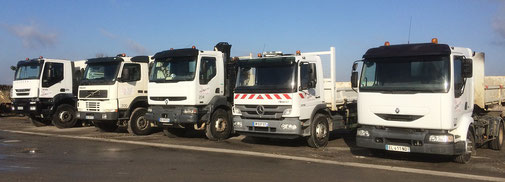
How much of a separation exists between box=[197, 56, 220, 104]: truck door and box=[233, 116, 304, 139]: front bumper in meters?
1.67

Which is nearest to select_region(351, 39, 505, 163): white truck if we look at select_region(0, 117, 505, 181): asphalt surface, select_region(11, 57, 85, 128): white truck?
select_region(0, 117, 505, 181): asphalt surface

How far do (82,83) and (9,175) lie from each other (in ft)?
27.3

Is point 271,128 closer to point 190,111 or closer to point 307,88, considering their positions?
point 307,88

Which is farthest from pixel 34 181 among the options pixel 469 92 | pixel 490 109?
pixel 490 109

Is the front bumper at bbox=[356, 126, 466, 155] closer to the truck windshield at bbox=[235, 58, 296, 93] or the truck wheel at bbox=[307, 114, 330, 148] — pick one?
the truck wheel at bbox=[307, 114, 330, 148]

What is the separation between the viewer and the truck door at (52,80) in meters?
17.9

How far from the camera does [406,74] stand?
A: 9.23 meters

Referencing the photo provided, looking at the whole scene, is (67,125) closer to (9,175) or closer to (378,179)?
(9,175)

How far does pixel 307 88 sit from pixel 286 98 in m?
0.68

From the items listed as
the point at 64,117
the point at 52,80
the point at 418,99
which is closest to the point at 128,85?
the point at 52,80

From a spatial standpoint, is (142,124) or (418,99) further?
(142,124)

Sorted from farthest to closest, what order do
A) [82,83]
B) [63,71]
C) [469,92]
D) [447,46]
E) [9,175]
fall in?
[63,71], [82,83], [469,92], [447,46], [9,175]

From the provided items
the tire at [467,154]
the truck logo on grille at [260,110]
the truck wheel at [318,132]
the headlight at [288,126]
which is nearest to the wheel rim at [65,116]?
the truck logo on grille at [260,110]

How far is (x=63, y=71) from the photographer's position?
18.4 metres
